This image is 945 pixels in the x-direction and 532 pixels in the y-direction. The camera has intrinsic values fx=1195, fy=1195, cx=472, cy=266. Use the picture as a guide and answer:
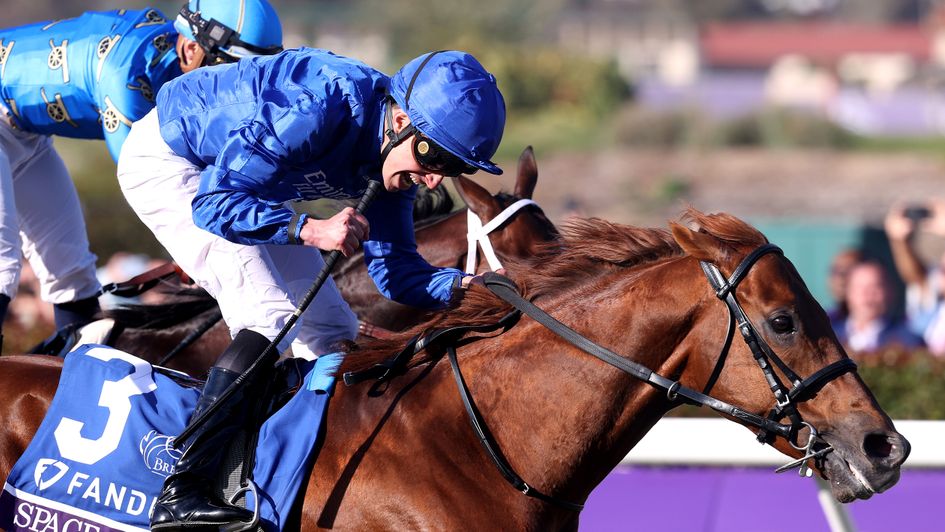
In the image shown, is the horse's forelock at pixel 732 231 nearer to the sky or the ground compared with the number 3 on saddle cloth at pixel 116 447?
nearer to the sky

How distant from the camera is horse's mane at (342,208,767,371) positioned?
9.20ft

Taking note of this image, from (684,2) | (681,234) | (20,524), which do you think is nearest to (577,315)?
(681,234)

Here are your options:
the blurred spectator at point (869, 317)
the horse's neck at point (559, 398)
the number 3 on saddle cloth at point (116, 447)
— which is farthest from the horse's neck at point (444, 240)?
the blurred spectator at point (869, 317)

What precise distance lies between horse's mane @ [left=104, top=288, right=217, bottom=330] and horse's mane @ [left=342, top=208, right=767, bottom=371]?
140cm

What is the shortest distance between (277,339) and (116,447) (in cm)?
49

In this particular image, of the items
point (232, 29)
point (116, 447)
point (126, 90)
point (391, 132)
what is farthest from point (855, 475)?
point (126, 90)

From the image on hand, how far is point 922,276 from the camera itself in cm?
708

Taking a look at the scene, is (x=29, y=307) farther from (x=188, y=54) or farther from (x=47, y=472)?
(x=47, y=472)

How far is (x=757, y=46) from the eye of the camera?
37844 millimetres

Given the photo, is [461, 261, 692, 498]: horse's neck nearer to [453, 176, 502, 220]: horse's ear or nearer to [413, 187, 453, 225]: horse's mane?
[453, 176, 502, 220]: horse's ear

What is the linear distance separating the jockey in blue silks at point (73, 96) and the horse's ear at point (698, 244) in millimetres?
1734

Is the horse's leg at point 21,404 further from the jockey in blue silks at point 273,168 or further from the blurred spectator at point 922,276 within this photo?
the blurred spectator at point 922,276

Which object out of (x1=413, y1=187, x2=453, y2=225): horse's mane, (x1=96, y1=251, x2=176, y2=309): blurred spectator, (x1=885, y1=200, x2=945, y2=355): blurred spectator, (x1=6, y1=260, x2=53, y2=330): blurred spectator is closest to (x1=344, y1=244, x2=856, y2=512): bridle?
(x1=96, y1=251, x2=176, y2=309): blurred spectator

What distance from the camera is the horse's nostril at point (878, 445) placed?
2500 millimetres
